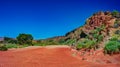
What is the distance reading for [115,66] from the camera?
41.5 feet

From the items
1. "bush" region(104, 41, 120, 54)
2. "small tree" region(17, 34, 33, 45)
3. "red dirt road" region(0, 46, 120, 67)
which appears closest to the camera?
"red dirt road" region(0, 46, 120, 67)

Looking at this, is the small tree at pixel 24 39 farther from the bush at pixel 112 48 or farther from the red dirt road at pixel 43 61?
the bush at pixel 112 48

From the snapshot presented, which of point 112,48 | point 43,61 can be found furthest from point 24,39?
point 43,61

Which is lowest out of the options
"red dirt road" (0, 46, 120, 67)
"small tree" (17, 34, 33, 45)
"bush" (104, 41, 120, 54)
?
"red dirt road" (0, 46, 120, 67)

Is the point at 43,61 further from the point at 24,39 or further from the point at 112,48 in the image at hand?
the point at 24,39

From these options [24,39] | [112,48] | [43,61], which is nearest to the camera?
[43,61]

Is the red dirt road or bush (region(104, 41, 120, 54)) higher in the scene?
bush (region(104, 41, 120, 54))

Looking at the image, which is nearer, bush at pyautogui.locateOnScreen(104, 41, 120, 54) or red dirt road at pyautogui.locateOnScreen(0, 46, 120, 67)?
red dirt road at pyautogui.locateOnScreen(0, 46, 120, 67)

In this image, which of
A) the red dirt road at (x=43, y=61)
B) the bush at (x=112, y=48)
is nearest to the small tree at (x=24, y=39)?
the red dirt road at (x=43, y=61)

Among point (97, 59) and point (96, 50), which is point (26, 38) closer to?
point (96, 50)

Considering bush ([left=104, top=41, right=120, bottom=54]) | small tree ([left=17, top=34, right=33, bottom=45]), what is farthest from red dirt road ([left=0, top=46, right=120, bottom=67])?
small tree ([left=17, top=34, right=33, bottom=45])

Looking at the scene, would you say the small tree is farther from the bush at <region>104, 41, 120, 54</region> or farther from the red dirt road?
the bush at <region>104, 41, 120, 54</region>

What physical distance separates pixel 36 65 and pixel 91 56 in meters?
4.81

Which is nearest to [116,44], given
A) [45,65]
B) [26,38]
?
[45,65]
